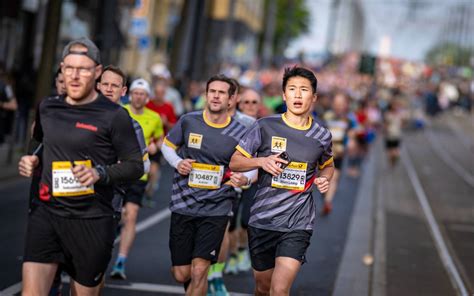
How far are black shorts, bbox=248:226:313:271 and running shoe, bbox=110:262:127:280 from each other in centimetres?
269

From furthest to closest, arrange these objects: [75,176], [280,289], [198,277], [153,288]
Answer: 1. [153,288]
2. [198,277]
3. [280,289]
4. [75,176]

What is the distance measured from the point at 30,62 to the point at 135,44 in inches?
841

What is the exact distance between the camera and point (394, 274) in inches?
449

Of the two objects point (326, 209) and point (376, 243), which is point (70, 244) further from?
point (326, 209)

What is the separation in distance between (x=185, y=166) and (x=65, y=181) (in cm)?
220

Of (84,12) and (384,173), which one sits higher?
(84,12)

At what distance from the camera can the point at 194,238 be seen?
26.0 feet

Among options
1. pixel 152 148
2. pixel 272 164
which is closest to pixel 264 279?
pixel 272 164

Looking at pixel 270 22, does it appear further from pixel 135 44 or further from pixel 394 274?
pixel 394 274

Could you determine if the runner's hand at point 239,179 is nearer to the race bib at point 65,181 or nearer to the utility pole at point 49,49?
the race bib at point 65,181

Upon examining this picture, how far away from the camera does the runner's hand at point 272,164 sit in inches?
268

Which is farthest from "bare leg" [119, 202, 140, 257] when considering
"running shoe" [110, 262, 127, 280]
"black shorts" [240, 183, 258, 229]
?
"black shorts" [240, 183, 258, 229]

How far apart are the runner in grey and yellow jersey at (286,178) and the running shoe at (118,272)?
8.81 ft

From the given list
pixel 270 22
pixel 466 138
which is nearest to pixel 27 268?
pixel 466 138
